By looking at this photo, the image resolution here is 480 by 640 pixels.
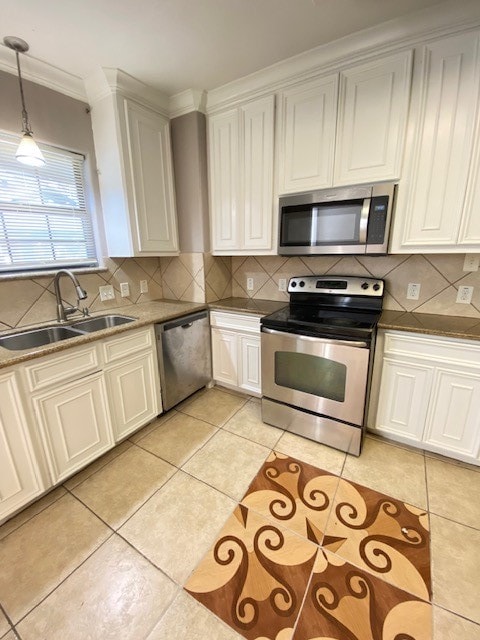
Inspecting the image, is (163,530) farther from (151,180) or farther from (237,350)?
(151,180)

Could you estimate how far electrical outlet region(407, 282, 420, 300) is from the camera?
6.62ft

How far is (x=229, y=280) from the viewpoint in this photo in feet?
9.41

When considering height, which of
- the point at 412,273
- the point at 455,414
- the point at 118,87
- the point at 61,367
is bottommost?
the point at 455,414

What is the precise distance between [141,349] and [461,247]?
2.18 metres

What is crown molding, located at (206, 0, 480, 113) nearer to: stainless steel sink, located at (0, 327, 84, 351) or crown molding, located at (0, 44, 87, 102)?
crown molding, located at (0, 44, 87, 102)

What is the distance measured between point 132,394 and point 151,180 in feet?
5.65

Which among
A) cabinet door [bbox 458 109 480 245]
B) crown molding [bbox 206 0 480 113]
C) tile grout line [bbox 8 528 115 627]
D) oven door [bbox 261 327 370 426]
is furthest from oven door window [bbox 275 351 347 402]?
crown molding [bbox 206 0 480 113]

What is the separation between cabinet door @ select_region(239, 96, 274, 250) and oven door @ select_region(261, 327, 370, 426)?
846mm

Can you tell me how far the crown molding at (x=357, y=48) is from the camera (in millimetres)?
1447

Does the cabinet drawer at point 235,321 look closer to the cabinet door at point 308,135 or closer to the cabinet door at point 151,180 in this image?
the cabinet door at point 151,180

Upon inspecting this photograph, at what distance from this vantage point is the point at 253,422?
2246 millimetres

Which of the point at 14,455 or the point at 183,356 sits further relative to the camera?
the point at 183,356

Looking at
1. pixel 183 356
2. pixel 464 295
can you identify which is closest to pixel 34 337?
pixel 183 356

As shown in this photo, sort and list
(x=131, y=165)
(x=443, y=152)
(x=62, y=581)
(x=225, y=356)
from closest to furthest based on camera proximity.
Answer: (x=62, y=581) < (x=443, y=152) < (x=131, y=165) < (x=225, y=356)
